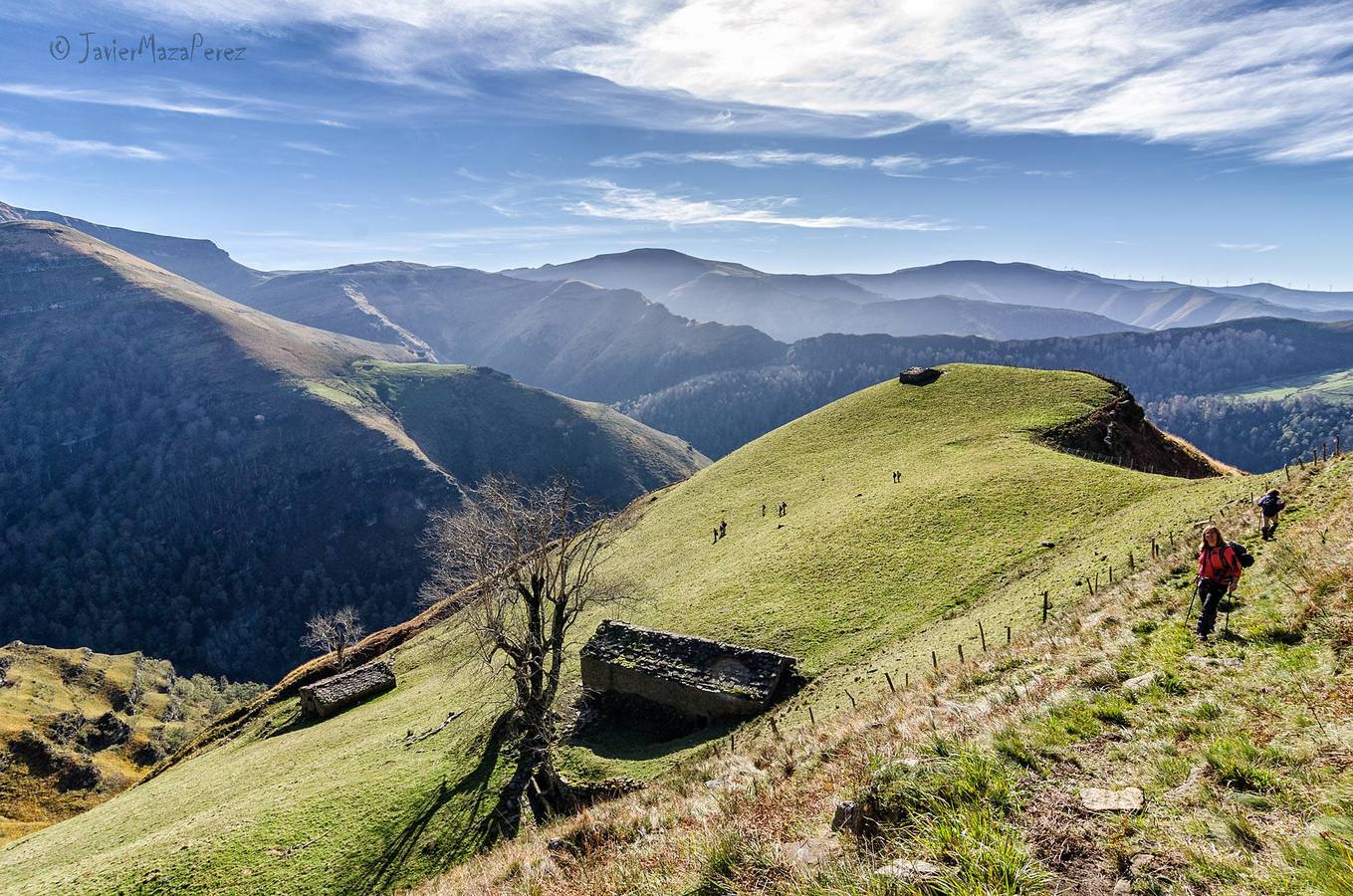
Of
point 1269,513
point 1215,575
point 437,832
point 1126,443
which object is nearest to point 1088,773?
point 1215,575

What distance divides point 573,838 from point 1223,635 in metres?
15.7

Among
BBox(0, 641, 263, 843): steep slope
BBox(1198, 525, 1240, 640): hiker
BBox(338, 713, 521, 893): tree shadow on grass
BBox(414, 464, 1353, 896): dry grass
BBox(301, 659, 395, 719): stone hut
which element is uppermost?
BBox(1198, 525, 1240, 640): hiker

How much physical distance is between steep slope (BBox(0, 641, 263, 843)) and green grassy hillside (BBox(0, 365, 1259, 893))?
57.0m

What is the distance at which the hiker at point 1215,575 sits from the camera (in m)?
14.0

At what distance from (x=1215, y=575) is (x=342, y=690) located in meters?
57.1

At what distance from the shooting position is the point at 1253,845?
6.56m

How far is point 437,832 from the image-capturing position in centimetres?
2480

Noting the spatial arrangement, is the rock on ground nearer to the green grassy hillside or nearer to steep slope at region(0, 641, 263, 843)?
the green grassy hillside

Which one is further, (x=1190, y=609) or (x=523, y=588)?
(x=523, y=588)

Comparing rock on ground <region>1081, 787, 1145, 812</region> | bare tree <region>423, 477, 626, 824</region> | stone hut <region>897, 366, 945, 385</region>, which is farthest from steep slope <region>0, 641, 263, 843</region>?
stone hut <region>897, 366, 945, 385</region>

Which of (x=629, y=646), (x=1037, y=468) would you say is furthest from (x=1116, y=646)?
(x=1037, y=468)

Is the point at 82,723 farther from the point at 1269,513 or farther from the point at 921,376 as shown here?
A: the point at 1269,513

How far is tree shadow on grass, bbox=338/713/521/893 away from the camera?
23.1 meters

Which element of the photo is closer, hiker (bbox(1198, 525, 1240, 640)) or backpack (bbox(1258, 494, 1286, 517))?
hiker (bbox(1198, 525, 1240, 640))
